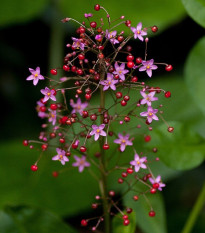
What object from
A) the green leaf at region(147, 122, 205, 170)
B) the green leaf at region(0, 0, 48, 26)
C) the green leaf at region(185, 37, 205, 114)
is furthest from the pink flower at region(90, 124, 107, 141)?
the green leaf at region(0, 0, 48, 26)

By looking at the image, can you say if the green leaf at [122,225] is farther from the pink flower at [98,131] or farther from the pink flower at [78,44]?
the pink flower at [78,44]

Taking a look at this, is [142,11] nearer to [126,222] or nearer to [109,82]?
[109,82]

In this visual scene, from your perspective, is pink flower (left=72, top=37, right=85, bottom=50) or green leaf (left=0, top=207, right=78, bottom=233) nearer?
pink flower (left=72, top=37, right=85, bottom=50)

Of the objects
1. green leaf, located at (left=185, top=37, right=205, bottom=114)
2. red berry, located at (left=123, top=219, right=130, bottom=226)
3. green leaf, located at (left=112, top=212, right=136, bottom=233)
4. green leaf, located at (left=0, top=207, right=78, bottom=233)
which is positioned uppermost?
green leaf, located at (left=185, top=37, right=205, bottom=114)

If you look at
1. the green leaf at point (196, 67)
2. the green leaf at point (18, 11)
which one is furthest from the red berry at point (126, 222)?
the green leaf at point (18, 11)

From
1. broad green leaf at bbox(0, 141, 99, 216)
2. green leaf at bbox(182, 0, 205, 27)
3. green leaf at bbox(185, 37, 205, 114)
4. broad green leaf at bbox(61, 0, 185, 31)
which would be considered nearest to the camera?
green leaf at bbox(182, 0, 205, 27)

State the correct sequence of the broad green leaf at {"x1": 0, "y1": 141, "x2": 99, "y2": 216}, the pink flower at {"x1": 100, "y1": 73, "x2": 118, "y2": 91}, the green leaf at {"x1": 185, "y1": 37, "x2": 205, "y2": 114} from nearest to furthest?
the pink flower at {"x1": 100, "y1": 73, "x2": 118, "y2": 91} → the green leaf at {"x1": 185, "y1": 37, "x2": 205, "y2": 114} → the broad green leaf at {"x1": 0, "y1": 141, "x2": 99, "y2": 216}

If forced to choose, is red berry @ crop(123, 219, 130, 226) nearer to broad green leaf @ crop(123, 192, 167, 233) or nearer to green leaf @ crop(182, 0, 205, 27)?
broad green leaf @ crop(123, 192, 167, 233)
